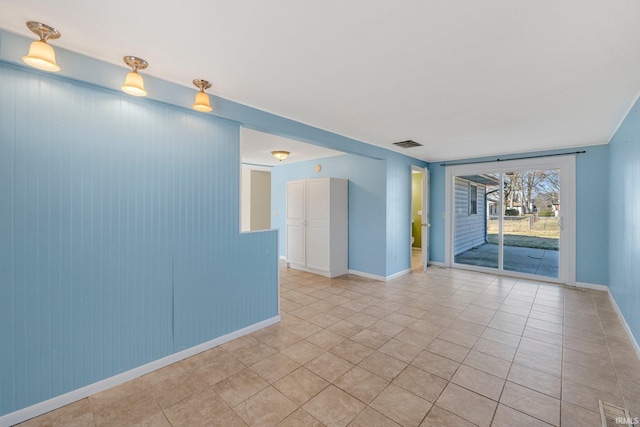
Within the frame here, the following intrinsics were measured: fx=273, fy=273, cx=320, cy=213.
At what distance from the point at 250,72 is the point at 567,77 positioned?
2492 mm

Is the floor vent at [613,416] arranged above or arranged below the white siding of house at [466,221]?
below

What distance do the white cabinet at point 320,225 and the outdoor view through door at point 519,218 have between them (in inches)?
106

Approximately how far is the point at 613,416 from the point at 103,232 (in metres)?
3.67

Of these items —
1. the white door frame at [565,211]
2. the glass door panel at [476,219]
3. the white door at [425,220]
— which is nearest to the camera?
the white door frame at [565,211]

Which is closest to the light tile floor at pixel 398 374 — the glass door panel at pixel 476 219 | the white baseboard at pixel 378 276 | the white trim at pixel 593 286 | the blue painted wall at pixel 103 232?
the blue painted wall at pixel 103 232

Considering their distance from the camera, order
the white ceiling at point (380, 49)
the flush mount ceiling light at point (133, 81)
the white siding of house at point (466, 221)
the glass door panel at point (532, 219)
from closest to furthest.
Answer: the white ceiling at point (380, 49) → the flush mount ceiling light at point (133, 81) → the glass door panel at point (532, 219) → the white siding of house at point (466, 221)

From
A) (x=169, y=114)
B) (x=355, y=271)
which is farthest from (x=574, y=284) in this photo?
(x=169, y=114)

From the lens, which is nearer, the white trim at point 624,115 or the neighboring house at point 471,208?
the white trim at point 624,115

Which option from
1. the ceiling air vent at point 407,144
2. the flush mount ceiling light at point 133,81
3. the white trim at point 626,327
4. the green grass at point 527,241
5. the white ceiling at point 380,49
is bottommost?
the white trim at point 626,327

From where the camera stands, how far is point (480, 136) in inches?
155

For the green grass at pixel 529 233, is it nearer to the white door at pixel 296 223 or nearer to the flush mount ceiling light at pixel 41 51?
the white door at pixel 296 223

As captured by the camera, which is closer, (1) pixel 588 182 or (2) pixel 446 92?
(2) pixel 446 92

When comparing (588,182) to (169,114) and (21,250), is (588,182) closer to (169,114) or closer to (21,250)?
(169,114)

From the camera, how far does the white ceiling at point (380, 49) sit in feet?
4.77
